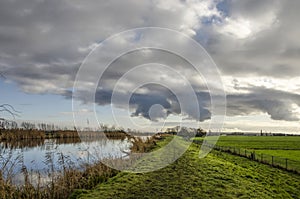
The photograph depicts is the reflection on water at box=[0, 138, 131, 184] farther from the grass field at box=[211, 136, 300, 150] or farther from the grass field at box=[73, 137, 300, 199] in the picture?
the grass field at box=[211, 136, 300, 150]

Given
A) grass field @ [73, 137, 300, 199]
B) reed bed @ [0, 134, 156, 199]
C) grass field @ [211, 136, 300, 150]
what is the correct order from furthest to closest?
grass field @ [211, 136, 300, 150], reed bed @ [0, 134, 156, 199], grass field @ [73, 137, 300, 199]

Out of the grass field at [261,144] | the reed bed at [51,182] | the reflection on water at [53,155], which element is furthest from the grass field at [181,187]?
the grass field at [261,144]

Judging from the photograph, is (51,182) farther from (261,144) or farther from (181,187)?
(261,144)

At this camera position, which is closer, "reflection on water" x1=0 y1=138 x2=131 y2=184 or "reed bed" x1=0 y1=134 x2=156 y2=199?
"reed bed" x1=0 y1=134 x2=156 y2=199

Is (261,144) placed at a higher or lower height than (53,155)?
lower

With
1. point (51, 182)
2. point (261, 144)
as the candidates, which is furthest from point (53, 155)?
point (261, 144)

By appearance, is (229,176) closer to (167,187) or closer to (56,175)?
(167,187)

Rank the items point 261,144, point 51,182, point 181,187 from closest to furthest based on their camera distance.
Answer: point 181,187 → point 51,182 → point 261,144

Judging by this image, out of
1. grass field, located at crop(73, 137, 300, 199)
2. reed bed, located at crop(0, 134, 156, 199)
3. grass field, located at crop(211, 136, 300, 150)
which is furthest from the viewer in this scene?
grass field, located at crop(211, 136, 300, 150)

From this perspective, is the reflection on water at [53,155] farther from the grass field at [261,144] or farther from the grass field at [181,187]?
the grass field at [261,144]

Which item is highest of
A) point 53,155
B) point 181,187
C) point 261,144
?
point 53,155

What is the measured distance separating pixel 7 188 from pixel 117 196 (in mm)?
3236

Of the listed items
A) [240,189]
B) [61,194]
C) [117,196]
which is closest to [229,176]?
[240,189]

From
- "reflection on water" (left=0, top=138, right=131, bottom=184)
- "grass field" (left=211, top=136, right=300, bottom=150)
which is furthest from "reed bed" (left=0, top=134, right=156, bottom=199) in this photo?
"grass field" (left=211, top=136, right=300, bottom=150)
